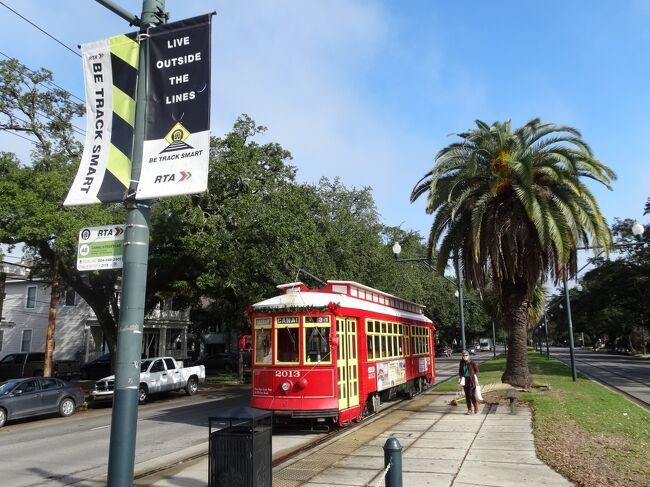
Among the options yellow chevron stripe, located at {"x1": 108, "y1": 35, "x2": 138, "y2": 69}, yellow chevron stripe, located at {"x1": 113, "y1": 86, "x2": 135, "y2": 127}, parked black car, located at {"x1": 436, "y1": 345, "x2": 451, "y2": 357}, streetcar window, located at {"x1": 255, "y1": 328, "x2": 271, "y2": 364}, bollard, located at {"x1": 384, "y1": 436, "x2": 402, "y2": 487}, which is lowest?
bollard, located at {"x1": 384, "y1": 436, "x2": 402, "y2": 487}

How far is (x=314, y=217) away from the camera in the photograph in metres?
27.2

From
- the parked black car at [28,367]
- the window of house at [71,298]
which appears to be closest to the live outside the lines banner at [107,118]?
the parked black car at [28,367]

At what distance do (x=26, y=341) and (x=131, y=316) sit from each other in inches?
1651

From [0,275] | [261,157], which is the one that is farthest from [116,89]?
[0,275]

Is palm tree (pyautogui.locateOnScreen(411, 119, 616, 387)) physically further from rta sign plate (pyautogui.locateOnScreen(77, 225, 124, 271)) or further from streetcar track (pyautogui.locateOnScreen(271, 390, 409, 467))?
rta sign plate (pyautogui.locateOnScreen(77, 225, 124, 271))

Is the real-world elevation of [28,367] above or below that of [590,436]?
above

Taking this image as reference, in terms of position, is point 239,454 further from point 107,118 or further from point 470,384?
point 470,384

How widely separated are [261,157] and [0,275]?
51.1 feet

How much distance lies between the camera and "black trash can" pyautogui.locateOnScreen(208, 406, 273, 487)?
6.09 metres

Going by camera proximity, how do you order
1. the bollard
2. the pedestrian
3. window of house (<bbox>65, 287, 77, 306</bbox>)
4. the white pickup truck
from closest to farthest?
the bollard → the pedestrian → the white pickup truck → window of house (<bbox>65, 287, 77, 306</bbox>)

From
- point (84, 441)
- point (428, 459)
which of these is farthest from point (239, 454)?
point (84, 441)

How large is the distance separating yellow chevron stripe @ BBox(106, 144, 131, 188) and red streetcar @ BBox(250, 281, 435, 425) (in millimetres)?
7630

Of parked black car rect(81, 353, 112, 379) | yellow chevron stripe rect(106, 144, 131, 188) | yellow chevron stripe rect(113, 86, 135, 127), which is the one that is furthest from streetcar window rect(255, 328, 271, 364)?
parked black car rect(81, 353, 112, 379)

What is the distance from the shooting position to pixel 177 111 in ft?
17.6
